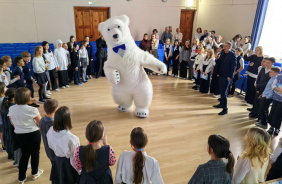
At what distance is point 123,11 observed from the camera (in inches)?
369

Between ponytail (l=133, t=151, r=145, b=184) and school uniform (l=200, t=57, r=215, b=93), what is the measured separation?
425 cm

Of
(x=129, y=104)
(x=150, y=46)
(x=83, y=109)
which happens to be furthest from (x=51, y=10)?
(x=129, y=104)

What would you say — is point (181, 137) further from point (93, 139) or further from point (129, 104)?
point (93, 139)

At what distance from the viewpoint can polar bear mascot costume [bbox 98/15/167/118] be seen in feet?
12.0

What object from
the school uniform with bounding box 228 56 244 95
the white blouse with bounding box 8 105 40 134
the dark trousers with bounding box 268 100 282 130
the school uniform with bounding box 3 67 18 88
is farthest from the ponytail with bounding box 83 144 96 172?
the school uniform with bounding box 228 56 244 95

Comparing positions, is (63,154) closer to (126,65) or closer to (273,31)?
(126,65)

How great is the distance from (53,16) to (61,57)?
382 cm

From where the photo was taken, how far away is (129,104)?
4.38m

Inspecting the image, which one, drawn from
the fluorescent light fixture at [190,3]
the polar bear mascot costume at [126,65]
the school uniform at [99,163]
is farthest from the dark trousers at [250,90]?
the fluorescent light fixture at [190,3]

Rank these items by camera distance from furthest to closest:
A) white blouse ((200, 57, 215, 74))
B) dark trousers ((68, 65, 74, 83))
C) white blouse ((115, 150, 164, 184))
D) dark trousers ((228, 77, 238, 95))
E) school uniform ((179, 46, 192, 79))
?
school uniform ((179, 46, 192, 79)) < dark trousers ((68, 65, 74, 83)) < dark trousers ((228, 77, 238, 95)) < white blouse ((200, 57, 215, 74)) < white blouse ((115, 150, 164, 184))

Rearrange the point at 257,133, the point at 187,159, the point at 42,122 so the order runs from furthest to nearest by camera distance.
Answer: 1. the point at 187,159
2. the point at 42,122
3. the point at 257,133

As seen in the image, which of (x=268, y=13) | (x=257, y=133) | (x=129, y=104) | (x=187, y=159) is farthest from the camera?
(x=268, y=13)

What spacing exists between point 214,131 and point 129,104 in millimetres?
1707

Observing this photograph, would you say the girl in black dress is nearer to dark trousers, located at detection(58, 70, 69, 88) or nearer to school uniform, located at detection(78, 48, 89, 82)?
dark trousers, located at detection(58, 70, 69, 88)
